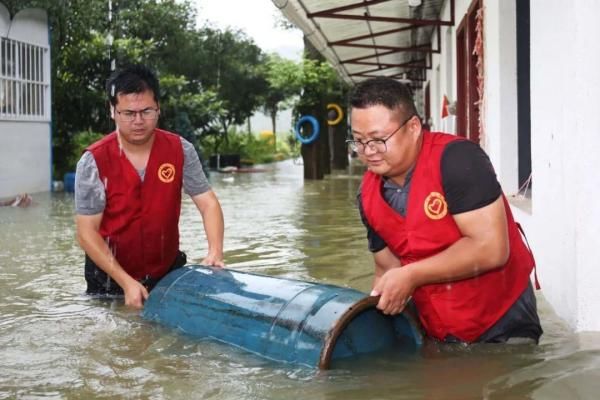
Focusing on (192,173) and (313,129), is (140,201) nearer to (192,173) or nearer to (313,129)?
(192,173)

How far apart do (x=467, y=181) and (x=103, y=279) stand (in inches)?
118

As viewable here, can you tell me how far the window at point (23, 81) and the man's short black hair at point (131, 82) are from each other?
1275 cm

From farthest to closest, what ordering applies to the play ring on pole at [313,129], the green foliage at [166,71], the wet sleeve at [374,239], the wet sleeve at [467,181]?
the green foliage at [166,71]
the play ring on pole at [313,129]
the wet sleeve at [374,239]
the wet sleeve at [467,181]

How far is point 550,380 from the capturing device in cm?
354

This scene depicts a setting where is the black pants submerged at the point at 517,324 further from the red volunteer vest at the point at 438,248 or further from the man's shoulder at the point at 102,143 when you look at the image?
the man's shoulder at the point at 102,143

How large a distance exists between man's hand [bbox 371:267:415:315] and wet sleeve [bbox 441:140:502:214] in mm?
317

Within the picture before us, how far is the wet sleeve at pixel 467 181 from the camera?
329 centimetres

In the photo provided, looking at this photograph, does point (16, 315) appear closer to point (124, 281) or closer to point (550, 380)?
point (124, 281)

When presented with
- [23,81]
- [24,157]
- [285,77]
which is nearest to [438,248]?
[24,157]

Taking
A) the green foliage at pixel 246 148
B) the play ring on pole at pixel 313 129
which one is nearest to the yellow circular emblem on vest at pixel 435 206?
the play ring on pole at pixel 313 129

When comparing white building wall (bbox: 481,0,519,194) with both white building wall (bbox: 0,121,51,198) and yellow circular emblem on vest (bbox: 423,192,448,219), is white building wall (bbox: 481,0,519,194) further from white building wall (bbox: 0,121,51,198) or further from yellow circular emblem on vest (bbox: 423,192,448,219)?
white building wall (bbox: 0,121,51,198)

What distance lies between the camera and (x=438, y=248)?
11.4 ft

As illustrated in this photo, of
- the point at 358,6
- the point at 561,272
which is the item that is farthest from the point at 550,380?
the point at 358,6

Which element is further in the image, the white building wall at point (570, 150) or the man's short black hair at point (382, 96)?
the white building wall at point (570, 150)
